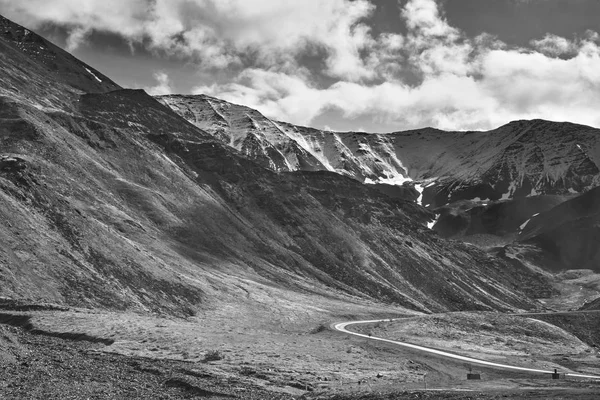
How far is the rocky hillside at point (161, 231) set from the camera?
83.2 meters

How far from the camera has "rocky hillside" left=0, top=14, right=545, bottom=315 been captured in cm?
8325

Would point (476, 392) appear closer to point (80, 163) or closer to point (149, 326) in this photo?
point (149, 326)

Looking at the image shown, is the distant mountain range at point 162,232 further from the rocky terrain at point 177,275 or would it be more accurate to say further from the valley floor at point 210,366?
the valley floor at point 210,366

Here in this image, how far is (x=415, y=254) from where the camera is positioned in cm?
18662

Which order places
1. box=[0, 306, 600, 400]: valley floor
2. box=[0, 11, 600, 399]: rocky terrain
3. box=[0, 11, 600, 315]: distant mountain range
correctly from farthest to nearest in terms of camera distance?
box=[0, 11, 600, 315]: distant mountain range
box=[0, 11, 600, 399]: rocky terrain
box=[0, 306, 600, 400]: valley floor

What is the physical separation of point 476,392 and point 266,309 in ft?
248

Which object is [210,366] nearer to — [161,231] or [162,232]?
[162,232]

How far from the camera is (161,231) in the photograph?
128m

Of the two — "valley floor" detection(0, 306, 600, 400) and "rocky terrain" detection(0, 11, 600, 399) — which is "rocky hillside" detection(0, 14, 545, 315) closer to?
"rocky terrain" detection(0, 11, 600, 399)

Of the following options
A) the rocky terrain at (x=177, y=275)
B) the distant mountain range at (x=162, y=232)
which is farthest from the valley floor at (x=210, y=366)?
the distant mountain range at (x=162, y=232)

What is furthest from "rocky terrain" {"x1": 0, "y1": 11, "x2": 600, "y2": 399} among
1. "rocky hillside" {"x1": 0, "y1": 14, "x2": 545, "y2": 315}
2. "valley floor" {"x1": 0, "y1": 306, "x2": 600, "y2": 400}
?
"rocky hillside" {"x1": 0, "y1": 14, "x2": 545, "y2": 315}

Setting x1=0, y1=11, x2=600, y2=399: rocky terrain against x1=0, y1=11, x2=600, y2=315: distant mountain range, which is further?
x1=0, y1=11, x2=600, y2=315: distant mountain range

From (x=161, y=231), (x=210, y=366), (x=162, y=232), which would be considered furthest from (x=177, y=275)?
(x=210, y=366)

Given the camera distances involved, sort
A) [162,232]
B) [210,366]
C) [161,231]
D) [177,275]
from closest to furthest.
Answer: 1. [210,366]
2. [177,275]
3. [162,232]
4. [161,231]
